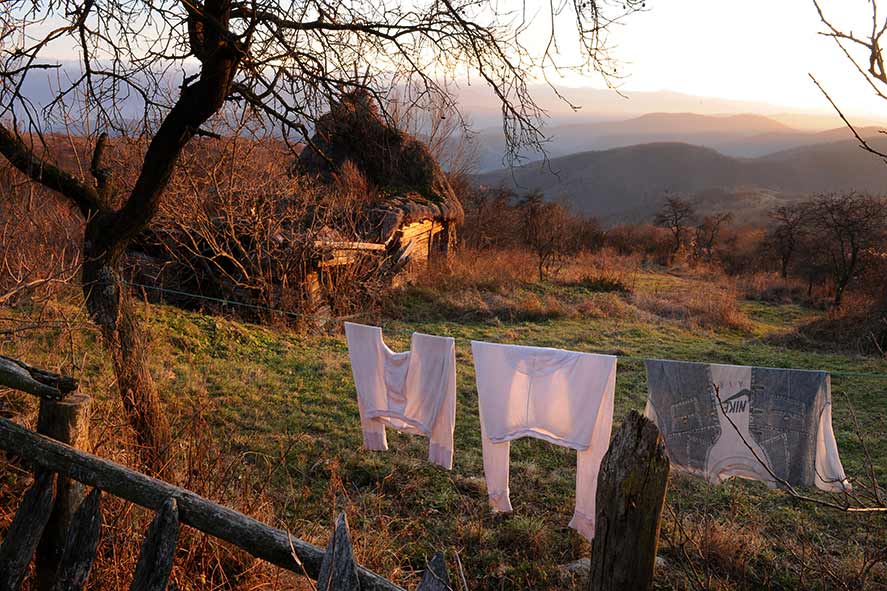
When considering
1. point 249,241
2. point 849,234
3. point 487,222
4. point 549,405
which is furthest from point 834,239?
point 549,405

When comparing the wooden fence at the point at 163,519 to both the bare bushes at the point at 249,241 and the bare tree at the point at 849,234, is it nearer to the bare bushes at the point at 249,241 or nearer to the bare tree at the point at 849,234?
the bare bushes at the point at 249,241

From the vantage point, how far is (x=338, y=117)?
454 cm

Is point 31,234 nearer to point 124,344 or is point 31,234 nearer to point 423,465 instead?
point 124,344

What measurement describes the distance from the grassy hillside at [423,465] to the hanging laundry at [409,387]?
0.33 metres

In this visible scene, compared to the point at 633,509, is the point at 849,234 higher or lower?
lower

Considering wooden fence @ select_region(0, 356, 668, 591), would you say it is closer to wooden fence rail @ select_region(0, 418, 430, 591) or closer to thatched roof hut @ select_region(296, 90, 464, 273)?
wooden fence rail @ select_region(0, 418, 430, 591)

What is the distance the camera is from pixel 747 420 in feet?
12.9

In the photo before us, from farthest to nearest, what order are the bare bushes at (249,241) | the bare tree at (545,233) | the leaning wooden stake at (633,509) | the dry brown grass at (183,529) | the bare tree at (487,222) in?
the bare tree at (487,222) → the bare tree at (545,233) → the bare bushes at (249,241) → the dry brown grass at (183,529) → the leaning wooden stake at (633,509)

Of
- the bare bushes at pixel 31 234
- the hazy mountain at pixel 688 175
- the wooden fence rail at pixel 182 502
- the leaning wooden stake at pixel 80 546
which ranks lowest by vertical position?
the leaning wooden stake at pixel 80 546

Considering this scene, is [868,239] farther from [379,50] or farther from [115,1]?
[115,1]

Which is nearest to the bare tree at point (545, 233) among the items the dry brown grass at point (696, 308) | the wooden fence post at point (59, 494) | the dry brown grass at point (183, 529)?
the dry brown grass at point (696, 308)

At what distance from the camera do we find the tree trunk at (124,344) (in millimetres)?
3996

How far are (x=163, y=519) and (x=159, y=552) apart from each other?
4.2 inches

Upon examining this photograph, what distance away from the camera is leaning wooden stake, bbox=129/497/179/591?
A: 75.5 inches
